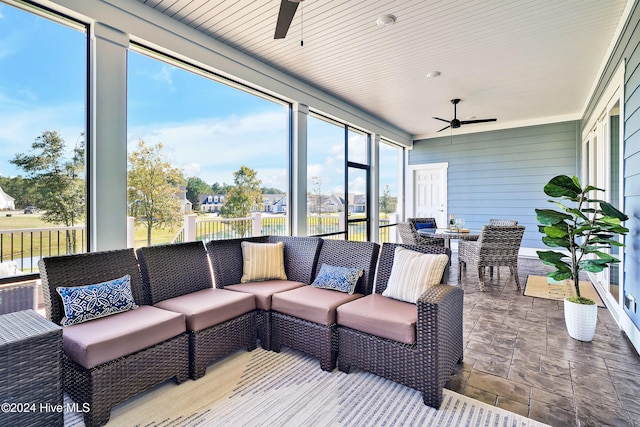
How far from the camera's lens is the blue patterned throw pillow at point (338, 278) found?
9.47 ft

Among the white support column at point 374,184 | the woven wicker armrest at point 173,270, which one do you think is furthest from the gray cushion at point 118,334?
the white support column at point 374,184

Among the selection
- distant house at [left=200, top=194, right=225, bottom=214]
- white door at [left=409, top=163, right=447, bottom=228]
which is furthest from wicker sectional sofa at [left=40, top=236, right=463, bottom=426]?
white door at [left=409, top=163, right=447, bottom=228]

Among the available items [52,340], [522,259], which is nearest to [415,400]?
[52,340]

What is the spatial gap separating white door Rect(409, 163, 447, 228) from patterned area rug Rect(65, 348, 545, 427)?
21.9 feet

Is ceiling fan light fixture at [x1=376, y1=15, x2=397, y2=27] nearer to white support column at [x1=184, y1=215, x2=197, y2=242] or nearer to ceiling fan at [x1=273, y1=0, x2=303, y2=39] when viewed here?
ceiling fan at [x1=273, y1=0, x2=303, y2=39]

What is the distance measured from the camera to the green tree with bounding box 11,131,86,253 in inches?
110

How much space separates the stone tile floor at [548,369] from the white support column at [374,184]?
343 cm

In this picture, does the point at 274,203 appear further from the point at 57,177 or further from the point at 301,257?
the point at 57,177

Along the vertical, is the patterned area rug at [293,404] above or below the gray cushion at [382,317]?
below

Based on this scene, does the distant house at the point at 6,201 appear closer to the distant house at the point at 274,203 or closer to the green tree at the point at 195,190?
the green tree at the point at 195,190

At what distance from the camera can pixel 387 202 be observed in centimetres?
800

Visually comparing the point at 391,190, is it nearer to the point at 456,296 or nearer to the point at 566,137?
the point at 566,137

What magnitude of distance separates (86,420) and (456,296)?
2410 mm

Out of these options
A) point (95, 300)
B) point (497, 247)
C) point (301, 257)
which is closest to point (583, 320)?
point (497, 247)
